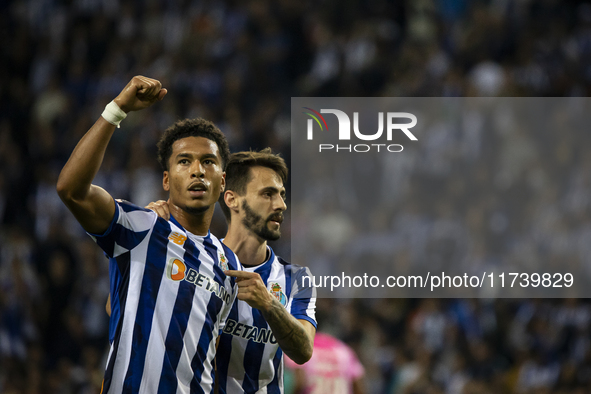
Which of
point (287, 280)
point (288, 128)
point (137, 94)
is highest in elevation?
point (288, 128)

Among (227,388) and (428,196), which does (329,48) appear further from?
(227,388)

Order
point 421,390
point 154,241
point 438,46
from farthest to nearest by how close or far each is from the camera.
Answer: point 438,46 → point 421,390 → point 154,241

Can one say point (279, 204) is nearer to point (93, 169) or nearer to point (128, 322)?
point (128, 322)

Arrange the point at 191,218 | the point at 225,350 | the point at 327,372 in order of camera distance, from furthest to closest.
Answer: the point at 327,372
the point at 225,350
the point at 191,218

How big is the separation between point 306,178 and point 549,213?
11.1ft

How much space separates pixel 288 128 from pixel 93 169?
7865 mm

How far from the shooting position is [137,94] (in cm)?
273

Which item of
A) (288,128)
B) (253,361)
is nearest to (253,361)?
(253,361)

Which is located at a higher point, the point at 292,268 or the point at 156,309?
the point at 292,268

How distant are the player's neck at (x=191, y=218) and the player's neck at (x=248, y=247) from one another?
2.22ft

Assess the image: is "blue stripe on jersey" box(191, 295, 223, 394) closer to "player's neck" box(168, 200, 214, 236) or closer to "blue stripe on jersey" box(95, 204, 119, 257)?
"player's neck" box(168, 200, 214, 236)

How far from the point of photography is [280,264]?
4.03 metres

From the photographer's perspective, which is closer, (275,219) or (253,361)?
(253,361)

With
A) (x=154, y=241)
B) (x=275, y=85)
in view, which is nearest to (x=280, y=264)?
(x=154, y=241)
